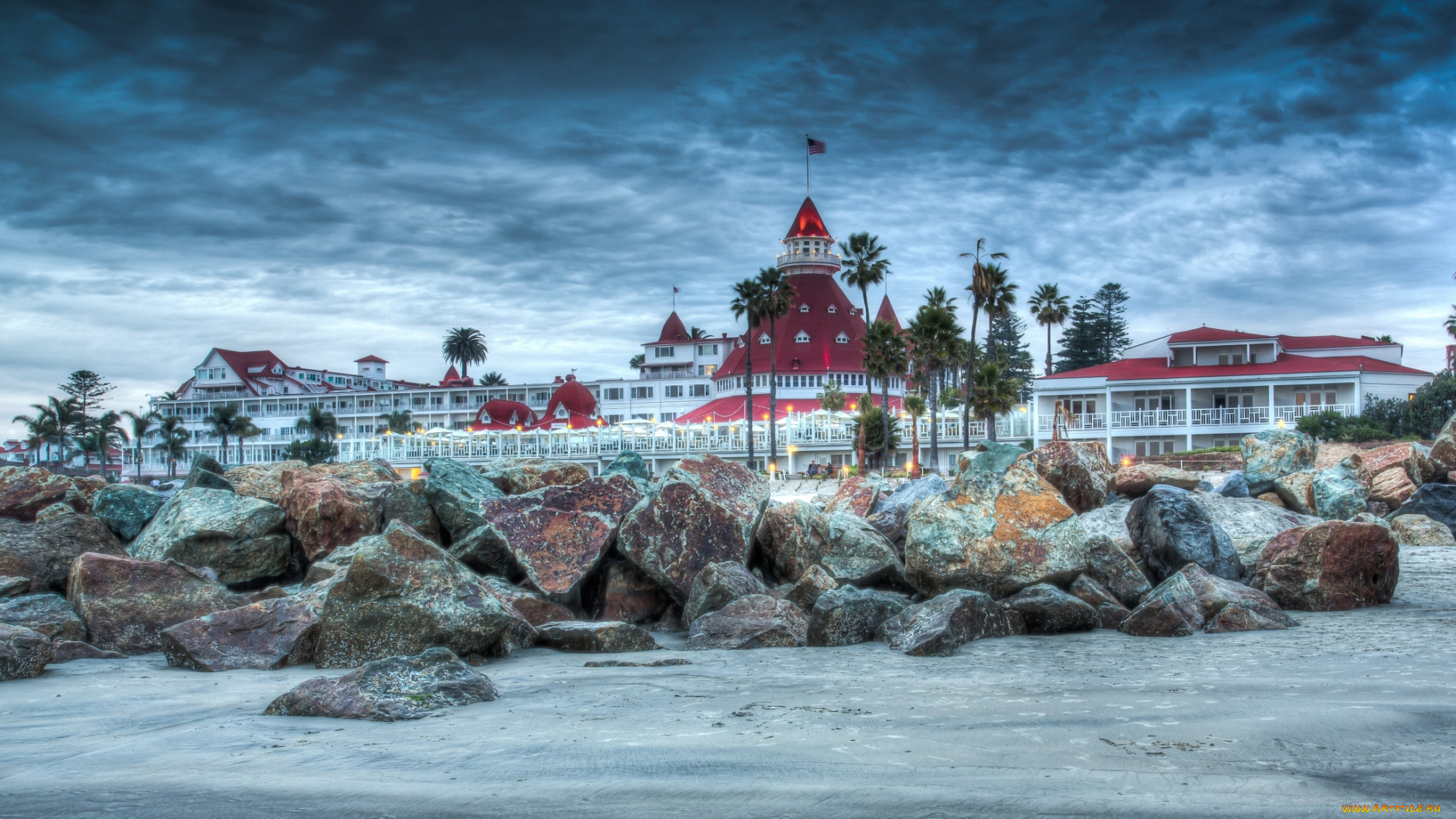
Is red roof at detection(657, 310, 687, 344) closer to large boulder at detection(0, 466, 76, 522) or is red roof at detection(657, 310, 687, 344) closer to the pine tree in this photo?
the pine tree

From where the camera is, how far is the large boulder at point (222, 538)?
11141mm

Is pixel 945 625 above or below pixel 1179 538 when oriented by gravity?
below

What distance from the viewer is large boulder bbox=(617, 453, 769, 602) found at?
33.3ft

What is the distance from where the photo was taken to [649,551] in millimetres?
10156

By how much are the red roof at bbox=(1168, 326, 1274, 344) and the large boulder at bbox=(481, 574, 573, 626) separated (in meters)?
46.1

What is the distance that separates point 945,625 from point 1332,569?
456 centimetres

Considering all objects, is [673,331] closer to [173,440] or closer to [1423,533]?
[173,440]

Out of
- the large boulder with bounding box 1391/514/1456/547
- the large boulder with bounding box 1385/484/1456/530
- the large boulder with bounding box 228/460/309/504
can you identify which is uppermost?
the large boulder with bounding box 228/460/309/504

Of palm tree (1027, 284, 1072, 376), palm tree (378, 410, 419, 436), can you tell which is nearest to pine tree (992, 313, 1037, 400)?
palm tree (1027, 284, 1072, 376)

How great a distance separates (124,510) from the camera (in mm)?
12617

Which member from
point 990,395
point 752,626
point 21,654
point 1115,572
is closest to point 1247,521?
point 1115,572

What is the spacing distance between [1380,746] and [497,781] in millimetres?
3891

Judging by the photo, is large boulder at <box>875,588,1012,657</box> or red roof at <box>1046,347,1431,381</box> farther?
red roof at <box>1046,347,1431,381</box>

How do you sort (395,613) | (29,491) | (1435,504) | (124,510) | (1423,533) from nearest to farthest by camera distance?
1. (395,613)
2. (124,510)
3. (29,491)
4. (1423,533)
5. (1435,504)
